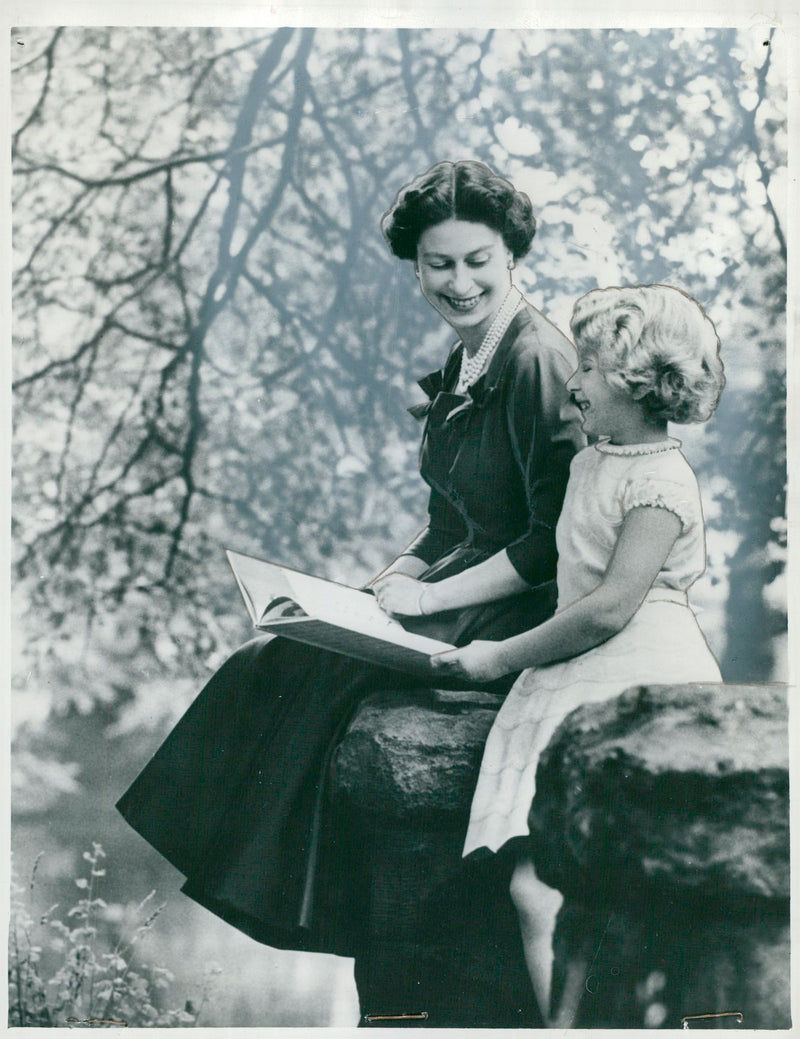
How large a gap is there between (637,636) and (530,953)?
1074 mm

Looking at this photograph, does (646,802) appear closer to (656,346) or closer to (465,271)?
(656,346)

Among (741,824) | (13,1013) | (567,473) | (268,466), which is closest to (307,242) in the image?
(268,466)

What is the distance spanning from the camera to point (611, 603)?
4.61 m

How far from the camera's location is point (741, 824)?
4641 millimetres

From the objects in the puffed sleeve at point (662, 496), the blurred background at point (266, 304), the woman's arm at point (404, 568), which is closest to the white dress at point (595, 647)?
the puffed sleeve at point (662, 496)

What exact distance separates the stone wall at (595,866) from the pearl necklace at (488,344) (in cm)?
109

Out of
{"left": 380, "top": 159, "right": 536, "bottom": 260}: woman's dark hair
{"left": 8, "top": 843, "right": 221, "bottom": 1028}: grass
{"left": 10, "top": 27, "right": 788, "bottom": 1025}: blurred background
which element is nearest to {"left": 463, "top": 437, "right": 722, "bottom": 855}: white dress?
{"left": 10, "top": 27, "right": 788, "bottom": 1025}: blurred background

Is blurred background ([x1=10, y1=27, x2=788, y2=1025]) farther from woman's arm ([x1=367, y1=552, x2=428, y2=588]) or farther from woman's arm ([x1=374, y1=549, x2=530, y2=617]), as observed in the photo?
woman's arm ([x1=374, y1=549, x2=530, y2=617])

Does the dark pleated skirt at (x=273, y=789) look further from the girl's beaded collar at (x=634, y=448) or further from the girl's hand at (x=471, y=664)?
the girl's beaded collar at (x=634, y=448)

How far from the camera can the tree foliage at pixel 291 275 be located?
16.1ft

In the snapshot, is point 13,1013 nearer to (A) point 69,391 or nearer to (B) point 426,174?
(A) point 69,391

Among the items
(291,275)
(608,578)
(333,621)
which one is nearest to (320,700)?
(333,621)

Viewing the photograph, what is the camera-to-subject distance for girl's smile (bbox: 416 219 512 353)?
4879 millimetres

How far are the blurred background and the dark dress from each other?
0.11 meters
